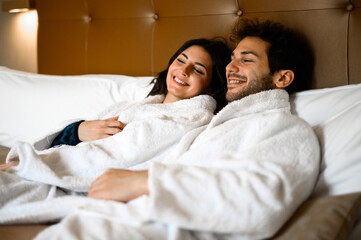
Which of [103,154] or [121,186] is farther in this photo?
[103,154]

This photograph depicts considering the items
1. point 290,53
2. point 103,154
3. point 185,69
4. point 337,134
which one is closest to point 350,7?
point 290,53

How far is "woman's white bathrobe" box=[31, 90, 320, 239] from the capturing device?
74cm

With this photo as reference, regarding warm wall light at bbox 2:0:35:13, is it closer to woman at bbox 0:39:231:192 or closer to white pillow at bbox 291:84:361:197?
woman at bbox 0:39:231:192

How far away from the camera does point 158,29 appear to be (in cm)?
170

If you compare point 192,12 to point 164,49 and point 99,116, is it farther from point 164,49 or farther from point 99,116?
point 99,116

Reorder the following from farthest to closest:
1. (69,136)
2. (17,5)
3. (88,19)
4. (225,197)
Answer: (17,5) < (88,19) < (69,136) < (225,197)

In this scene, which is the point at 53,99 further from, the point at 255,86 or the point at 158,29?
the point at 255,86

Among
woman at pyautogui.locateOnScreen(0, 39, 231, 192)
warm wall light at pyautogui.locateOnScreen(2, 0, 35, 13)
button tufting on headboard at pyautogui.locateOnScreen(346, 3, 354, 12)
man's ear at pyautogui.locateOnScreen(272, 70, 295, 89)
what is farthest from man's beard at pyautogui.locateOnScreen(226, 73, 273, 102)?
warm wall light at pyautogui.locateOnScreen(2, 0, 35, 13)

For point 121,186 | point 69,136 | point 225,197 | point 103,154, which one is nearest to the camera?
point 225,197

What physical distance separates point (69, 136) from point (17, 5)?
48.6 inches

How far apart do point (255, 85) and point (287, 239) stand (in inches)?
25.7

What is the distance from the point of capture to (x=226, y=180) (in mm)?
783

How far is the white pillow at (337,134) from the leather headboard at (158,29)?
0.15 meters

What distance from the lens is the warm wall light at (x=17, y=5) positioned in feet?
6.89
